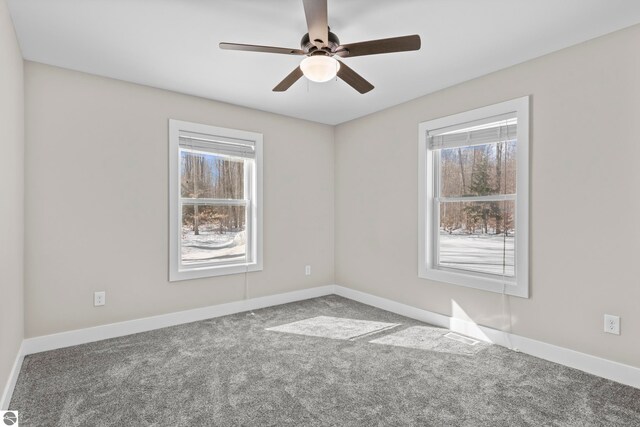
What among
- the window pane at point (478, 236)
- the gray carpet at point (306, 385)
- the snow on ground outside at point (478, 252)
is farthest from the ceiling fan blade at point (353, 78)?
the gray carpet at point (306, 385)

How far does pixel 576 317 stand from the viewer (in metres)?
2.62

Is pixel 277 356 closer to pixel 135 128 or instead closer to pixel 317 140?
pixel 135 128

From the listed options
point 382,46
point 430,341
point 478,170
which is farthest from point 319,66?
point 430,341

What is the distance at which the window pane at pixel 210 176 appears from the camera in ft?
12.5

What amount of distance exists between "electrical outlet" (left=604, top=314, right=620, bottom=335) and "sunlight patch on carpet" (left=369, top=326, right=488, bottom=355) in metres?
0.91

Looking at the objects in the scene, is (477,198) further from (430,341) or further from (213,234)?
(213,234)

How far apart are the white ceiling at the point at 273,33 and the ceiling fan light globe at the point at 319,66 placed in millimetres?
357

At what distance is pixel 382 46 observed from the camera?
6.83 feet

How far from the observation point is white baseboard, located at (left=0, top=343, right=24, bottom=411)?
2.04m

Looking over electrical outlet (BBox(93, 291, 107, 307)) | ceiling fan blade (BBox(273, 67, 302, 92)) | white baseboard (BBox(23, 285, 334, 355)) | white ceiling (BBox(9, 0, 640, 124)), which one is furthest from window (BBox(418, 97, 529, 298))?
electrical outlet (BBox(93, 291, 107, 307))

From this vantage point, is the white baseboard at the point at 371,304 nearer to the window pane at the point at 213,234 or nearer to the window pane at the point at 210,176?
the window pane at the point at 213,234

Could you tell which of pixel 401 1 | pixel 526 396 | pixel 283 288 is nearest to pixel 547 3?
pixel 401 1

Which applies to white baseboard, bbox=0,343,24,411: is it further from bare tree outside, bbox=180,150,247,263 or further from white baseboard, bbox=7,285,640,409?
bare tree outside, bbox=180,150,247,263

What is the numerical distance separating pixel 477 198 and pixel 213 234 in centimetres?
291
